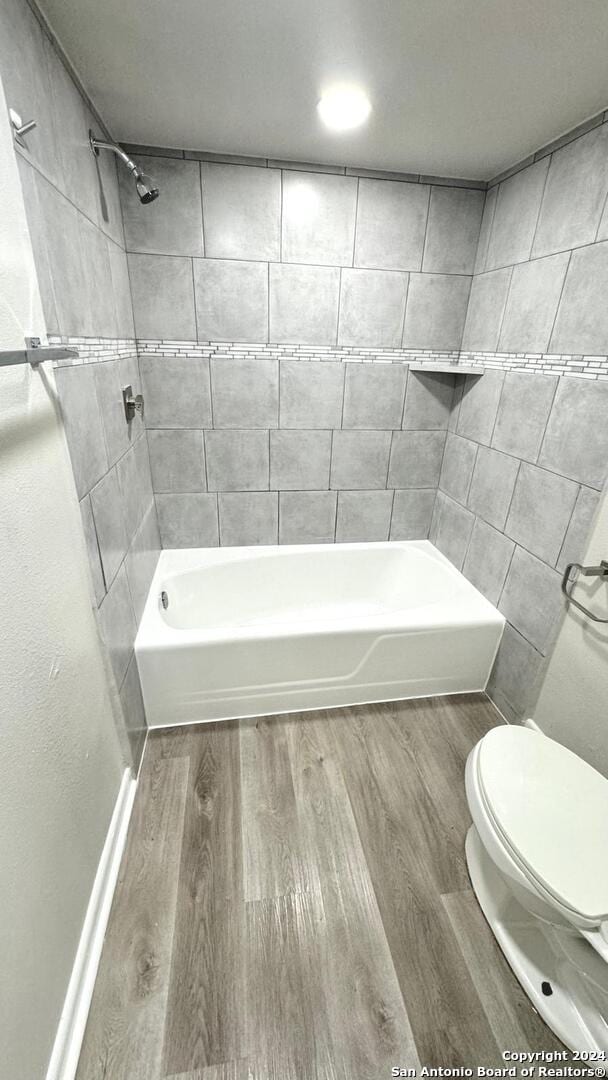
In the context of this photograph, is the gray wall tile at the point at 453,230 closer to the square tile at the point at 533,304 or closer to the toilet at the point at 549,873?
the square tile at the point at 533,304

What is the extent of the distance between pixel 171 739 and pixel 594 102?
264cm

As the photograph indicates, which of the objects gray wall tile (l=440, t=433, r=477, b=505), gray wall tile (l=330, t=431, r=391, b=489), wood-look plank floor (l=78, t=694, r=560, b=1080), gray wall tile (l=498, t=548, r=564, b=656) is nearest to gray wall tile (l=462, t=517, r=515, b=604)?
gray wall tile (l=498, t=548, r=564, b=656)

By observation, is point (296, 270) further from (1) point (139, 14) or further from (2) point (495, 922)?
(2) point (495, 922)

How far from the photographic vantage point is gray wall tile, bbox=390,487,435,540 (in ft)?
8.16

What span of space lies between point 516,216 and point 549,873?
227 cm

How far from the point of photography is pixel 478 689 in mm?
2033

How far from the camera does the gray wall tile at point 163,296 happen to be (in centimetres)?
183

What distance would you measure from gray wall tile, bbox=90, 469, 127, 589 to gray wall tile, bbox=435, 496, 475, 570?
5.37ft

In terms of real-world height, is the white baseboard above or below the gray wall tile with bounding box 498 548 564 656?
below

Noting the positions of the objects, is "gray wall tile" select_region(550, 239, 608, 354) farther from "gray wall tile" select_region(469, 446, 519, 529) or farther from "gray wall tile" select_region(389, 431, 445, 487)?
"gray wall tile" select_region(389, 431, 445, 487)

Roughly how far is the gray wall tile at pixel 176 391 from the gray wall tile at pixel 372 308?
727mm

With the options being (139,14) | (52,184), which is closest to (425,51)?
(139,14)

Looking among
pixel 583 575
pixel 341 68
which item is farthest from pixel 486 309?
pixel 583 575

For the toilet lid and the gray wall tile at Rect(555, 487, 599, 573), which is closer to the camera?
the toilet lid
